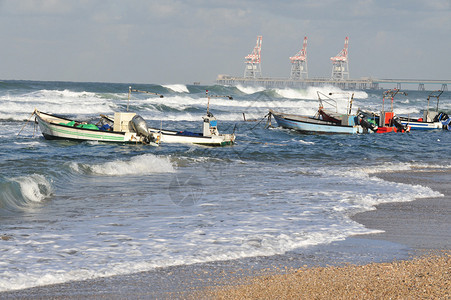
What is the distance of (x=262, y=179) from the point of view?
1616cm

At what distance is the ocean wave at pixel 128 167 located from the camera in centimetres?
1677

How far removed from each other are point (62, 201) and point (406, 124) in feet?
125

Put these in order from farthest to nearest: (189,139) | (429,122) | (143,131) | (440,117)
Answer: (440,117) → (429,122) → (189,139) → (143,131)

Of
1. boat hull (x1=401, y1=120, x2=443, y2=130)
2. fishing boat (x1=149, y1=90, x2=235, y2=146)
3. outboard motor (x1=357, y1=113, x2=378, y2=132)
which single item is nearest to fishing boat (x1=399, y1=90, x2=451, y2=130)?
boat hull (x1=401, y1=120, x2=443, y2=130)

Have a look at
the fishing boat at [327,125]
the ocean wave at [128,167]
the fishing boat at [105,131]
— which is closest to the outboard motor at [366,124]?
the fishing boat at [327,125]

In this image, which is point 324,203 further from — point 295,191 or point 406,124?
point 406,124

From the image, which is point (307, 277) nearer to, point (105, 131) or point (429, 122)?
point (105, 131)

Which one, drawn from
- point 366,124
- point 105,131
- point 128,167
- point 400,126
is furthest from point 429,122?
point 128,167

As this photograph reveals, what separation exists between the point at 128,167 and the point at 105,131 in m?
10.5

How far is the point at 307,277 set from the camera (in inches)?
264

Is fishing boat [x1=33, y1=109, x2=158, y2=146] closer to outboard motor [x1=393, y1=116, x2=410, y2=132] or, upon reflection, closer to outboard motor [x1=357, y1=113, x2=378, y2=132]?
outboard motor [x1=357, y1=113, x2=378, y2=132]

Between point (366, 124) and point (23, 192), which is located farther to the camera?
point (366, 124)

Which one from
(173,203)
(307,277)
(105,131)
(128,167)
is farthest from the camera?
(105,131)

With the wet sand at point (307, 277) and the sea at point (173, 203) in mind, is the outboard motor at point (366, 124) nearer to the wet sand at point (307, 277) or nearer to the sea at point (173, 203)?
the sea at point (173, 203)
